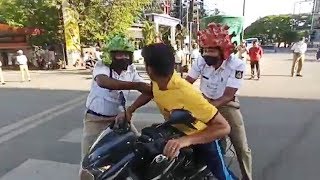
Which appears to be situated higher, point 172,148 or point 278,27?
point 278,27

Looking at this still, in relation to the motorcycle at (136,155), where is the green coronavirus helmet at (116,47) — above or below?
above

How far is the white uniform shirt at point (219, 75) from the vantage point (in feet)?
10.8

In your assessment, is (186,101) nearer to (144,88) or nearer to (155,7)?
(144,88)

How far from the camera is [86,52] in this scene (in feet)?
76.9

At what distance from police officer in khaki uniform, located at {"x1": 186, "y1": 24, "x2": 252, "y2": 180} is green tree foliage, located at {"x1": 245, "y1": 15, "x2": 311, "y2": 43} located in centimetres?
7931

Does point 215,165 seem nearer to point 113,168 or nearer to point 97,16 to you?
point 113,168

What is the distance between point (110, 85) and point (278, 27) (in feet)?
294

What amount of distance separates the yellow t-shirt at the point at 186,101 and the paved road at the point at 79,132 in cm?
249

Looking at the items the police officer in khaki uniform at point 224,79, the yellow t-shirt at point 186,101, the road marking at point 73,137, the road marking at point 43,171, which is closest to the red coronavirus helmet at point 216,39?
the police officer in khaki uniform at point 224,79

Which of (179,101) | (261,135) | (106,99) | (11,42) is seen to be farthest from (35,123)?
(11,42)

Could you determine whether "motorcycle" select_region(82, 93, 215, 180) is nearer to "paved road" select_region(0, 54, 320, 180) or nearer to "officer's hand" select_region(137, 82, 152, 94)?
"officer's hand" select_region(137, 82, 152, 94)

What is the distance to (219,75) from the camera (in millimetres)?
3404

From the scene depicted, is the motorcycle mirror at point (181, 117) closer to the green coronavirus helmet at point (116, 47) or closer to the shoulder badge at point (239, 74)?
the green coronavirus helmet at point (116, 47)

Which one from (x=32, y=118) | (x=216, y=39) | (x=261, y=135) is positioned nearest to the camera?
(x=216, y=39)
